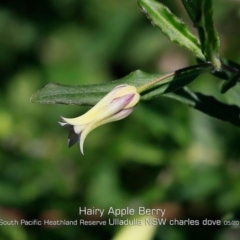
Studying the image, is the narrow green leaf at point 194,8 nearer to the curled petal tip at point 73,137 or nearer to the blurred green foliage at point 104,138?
the curled petal tip at point 73,137

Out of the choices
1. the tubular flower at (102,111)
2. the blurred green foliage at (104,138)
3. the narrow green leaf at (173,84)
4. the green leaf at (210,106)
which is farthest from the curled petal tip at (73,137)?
the blurred green foliage at (104,138)

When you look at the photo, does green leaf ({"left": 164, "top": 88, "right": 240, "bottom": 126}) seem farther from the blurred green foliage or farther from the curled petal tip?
the blurred green foliage

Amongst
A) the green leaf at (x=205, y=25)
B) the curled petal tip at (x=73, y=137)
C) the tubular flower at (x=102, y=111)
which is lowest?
the curled petal tip at (x=73, y=137)

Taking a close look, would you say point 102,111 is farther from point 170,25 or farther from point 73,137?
point 170,25

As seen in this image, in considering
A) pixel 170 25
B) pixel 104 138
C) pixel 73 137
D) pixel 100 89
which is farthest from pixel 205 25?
pixel 104 138

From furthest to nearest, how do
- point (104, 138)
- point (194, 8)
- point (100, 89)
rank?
point (104, 138), point (100, 89), point (194, 8)

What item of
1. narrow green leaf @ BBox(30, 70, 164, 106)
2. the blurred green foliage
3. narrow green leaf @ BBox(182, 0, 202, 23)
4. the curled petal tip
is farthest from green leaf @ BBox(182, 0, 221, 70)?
the blurred green foliage
